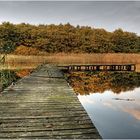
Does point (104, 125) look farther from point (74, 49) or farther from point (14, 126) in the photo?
point (74, 49)

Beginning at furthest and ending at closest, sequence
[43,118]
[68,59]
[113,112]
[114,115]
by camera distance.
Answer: [68,59] < [113,112] < [114,115] < [43,118]

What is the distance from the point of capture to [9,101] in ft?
22.0

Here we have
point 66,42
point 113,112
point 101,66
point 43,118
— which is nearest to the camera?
point 43,118

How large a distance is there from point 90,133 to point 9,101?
114 inches

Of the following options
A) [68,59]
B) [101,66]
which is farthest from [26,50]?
[101,66]

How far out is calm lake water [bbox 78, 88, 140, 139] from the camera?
7.02m

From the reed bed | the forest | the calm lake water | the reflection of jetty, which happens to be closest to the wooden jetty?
the calm lake water

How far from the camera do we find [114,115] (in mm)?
8797

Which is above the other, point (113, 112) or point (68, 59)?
point (68, 59)

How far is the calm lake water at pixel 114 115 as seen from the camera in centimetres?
702

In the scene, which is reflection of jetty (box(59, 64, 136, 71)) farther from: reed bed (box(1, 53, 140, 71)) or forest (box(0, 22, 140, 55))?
forest (box(0, 22, 140, 55))

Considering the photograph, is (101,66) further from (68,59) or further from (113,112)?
(113,112)

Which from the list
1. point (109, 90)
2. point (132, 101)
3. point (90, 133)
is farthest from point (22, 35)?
point (90, 133)

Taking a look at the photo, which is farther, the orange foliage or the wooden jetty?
the orange foliage
